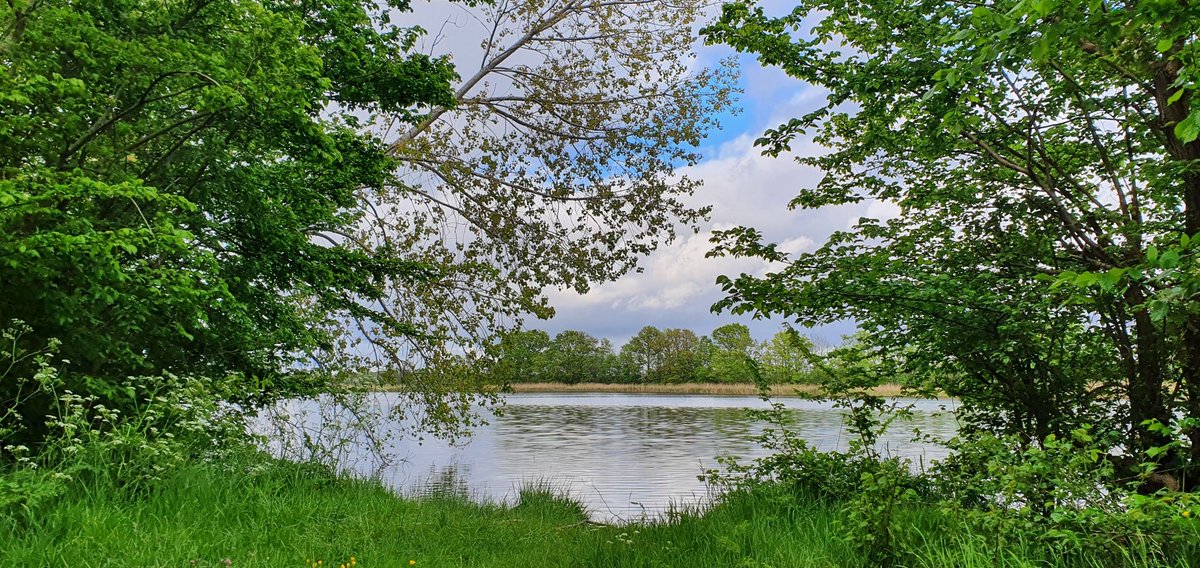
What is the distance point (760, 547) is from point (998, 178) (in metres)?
5.57

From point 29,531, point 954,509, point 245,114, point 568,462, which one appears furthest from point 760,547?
point 568,462

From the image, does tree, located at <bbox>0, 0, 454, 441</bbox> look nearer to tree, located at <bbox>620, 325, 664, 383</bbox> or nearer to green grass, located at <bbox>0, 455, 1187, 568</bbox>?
green grass, located at <bbox>0, 455, 1187, 568</bbox>

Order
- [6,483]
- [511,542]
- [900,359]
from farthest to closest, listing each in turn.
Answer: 1. [900,359]
2. [511,542]
3. [6,483]

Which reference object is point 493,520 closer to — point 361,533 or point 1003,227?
point 361,533

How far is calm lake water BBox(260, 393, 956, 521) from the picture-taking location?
12648 millimetres

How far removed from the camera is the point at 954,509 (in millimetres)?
5422

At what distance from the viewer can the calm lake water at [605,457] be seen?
12648 mm

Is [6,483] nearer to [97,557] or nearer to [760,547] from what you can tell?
[97,557]

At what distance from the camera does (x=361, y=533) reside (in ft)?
19.2

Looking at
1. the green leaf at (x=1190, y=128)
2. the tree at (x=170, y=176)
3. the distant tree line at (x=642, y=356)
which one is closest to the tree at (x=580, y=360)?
A: the distant tree line at (x=642, y=356)

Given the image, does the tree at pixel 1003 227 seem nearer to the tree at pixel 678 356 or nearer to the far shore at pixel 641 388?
the far shore at pixel 641 388

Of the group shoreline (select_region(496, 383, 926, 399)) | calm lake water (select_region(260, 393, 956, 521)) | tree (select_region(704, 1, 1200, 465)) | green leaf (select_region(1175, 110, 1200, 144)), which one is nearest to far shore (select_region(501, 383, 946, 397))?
shoreline (select_region(496, 383, 926, 399))

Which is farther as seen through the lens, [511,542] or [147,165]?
[147,165]

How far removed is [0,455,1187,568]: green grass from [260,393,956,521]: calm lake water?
183cm
